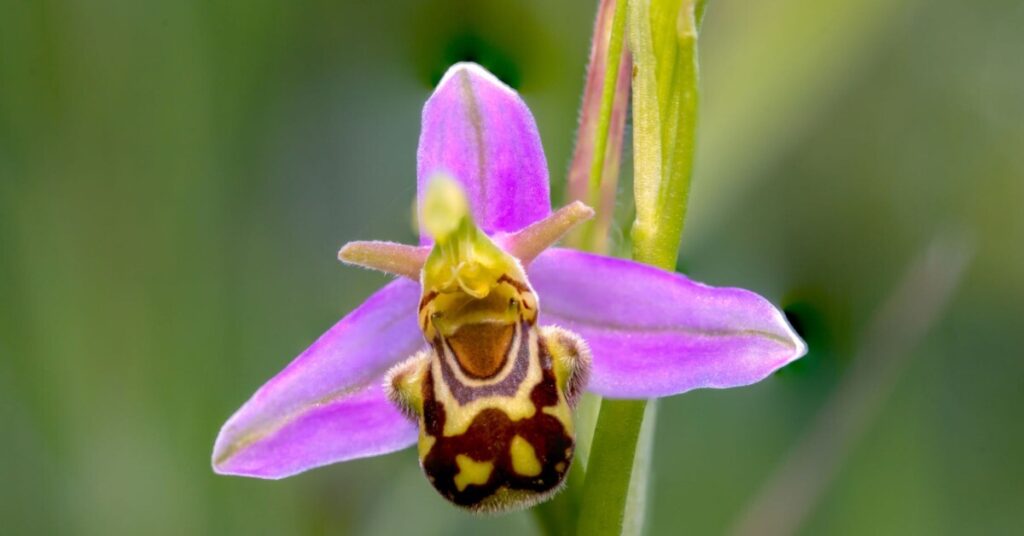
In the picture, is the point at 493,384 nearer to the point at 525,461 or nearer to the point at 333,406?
the point at 525,461

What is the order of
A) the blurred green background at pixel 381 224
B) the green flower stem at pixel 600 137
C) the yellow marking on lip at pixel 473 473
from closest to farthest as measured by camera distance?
1. the yellow marking on lip at pixel 473 473
2. the green flower stem at pixel 600 137
3. the blurred green background at pixel 381 224

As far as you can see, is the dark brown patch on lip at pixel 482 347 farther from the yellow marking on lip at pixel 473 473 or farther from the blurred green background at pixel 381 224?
the blurred green background at pixel 381 224

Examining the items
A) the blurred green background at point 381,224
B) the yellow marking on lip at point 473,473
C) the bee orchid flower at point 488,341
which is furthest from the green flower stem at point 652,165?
the blurred green background at point 381,224

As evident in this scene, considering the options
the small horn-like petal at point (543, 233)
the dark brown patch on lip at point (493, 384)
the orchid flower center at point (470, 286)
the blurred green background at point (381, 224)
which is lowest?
the blurred green background at point (381, 224)

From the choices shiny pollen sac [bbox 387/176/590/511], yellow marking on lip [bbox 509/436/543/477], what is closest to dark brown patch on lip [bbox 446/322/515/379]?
shiny pollen sac [bbox 387/176/590/511]

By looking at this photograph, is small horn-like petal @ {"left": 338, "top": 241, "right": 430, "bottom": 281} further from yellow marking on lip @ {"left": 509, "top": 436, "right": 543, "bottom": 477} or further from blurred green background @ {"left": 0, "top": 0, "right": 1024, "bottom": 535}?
blurred green background @ {"left": 0, "top": 0, "right": 1024, "bottom": 535}
